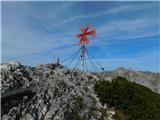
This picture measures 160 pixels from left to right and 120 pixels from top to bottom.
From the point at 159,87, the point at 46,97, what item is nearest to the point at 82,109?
the point at 46,97

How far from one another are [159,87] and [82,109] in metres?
21.5

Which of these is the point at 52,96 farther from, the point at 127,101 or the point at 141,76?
the point at 141,76

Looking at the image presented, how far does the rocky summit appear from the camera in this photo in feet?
71.5

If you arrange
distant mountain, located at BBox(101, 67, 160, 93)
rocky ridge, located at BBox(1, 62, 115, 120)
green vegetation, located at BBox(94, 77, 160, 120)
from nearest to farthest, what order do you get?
rocky ridge, located at BBox(1, 62, 115, 120) < green vegetation, located at BBox(94, 77, 160, 120) < distant mountain, located at BBox(101, 67, 160, 93)

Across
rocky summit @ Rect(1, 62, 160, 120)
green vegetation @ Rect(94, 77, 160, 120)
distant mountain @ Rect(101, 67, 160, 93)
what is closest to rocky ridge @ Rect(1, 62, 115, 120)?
rocky summit @ Rect(1, 62, 160, 120)

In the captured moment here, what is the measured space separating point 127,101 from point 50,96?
7470 mm

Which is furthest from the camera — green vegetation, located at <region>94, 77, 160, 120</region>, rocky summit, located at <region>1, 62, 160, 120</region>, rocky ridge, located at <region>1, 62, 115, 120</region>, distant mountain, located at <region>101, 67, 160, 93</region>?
distant mountain, located at <region>101, 67, 160, 93</region>

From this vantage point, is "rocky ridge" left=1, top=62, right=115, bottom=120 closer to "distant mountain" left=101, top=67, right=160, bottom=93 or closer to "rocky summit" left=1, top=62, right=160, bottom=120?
"rocky summit" left=1, top=62, right=160, bottom=120

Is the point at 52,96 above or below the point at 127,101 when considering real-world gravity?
above

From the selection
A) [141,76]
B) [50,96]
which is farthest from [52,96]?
[141,76]

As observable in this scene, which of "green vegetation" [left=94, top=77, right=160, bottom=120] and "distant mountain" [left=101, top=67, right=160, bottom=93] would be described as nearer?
"green vegetation" [left=94, top=77, right=160, bottom=120]

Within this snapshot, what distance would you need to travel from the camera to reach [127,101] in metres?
26.8

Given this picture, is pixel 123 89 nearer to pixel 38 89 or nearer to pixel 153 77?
pixel 38 89

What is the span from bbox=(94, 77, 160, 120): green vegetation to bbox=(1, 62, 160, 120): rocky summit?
739 mm
